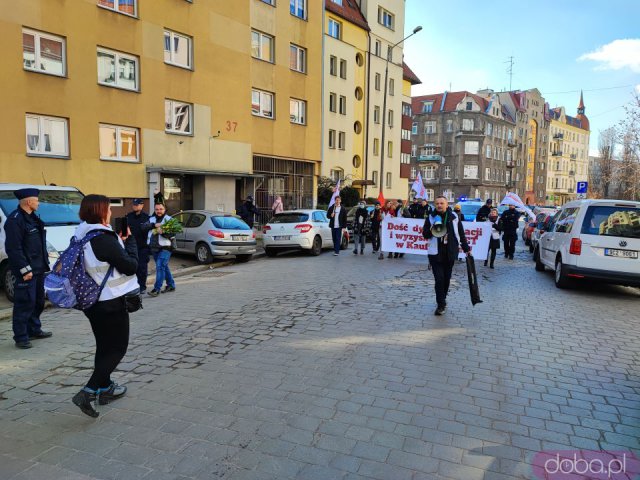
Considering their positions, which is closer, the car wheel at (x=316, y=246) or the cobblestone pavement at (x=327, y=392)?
the cobblestone pavement at (x=327, y=392)

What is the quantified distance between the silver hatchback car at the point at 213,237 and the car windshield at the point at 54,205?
3.55 meters

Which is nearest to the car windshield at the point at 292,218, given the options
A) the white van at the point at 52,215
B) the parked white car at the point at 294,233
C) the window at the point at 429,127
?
the parked white car at the point at 294,233

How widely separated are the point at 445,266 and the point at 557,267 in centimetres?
428

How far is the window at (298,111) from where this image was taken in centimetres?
2770

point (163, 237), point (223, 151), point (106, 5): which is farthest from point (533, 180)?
point (163, 237)

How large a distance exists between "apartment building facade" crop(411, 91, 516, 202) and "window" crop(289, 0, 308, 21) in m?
51.5

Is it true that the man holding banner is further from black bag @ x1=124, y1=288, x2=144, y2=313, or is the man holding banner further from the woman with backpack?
the woman with backpack

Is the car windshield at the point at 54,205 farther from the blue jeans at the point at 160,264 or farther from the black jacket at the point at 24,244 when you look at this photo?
the black jacket at the point at 24,244

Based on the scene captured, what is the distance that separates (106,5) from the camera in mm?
18312

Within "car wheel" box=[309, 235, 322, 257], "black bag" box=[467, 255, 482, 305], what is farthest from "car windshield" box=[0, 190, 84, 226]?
"car wheel" box=[309, 235, 322, 257]

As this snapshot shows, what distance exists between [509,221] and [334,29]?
24928mm

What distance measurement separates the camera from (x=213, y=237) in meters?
13.8

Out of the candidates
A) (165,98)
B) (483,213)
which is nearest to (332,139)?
(165,98)

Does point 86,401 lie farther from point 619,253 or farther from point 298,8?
point 298,8
